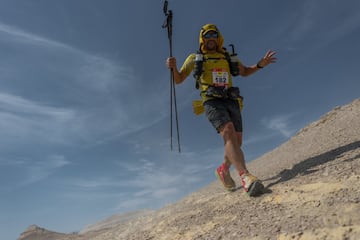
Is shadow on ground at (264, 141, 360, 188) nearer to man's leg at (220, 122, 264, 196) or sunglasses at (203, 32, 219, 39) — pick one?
man's leg at (220, 122, 264, 196)

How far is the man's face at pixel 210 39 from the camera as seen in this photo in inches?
306

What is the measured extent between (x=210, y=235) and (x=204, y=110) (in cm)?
301

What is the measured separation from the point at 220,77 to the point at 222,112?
83 centimetres

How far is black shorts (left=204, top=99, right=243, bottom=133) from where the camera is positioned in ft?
23.1

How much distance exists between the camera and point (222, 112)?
7.14 metres

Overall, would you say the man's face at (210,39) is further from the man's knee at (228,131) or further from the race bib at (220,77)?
the man's knee at (228,131)

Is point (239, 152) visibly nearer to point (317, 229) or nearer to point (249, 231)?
point (249, 231)

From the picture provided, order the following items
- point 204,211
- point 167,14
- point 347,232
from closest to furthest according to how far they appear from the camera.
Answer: point 347,232
point 204,211
point 167,14

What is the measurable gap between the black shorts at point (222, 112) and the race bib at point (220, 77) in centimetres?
34

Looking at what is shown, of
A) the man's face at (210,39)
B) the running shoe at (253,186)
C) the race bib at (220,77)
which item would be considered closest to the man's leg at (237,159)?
the running shoe at (253,186)

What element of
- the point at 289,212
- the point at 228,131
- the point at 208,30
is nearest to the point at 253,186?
the point at 289,212

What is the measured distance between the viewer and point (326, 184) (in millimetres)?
5492

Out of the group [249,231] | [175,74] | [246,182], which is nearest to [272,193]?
[246,182]

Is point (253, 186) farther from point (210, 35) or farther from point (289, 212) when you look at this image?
point (210, 35)
